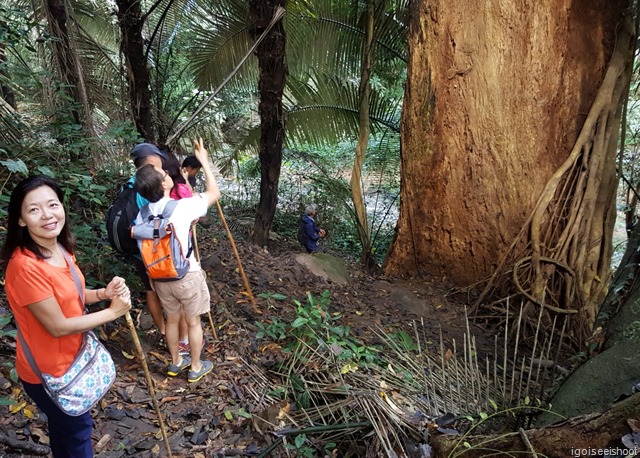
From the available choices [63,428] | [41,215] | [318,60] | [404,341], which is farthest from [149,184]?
[318,60]

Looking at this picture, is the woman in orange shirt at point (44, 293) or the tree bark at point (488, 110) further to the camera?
the tree bark at point (488, 110)

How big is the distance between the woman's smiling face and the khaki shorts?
3.37 feet

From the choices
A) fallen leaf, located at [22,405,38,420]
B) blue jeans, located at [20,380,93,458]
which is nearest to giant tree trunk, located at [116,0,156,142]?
fallen leaf, located at [22,405,38,420]

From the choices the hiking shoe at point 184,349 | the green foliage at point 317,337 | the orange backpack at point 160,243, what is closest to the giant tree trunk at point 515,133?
the green foliage at point 317,337

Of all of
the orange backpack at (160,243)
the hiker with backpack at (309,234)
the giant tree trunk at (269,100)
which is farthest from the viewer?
the hiker with backpack at (309,234)

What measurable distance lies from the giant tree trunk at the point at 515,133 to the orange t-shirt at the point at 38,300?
3.73 m

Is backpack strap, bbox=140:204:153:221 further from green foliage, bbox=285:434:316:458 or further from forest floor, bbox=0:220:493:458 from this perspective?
green foliage, bbox=285:434:316:458

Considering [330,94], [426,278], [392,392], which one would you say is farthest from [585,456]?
[330,94]

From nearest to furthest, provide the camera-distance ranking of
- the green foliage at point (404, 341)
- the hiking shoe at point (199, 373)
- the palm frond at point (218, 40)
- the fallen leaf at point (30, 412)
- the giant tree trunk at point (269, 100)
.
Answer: the fallen leaf at point (30, 412) → the hiking shoe at point (199, 373) → the green foliage at point (404, 341) → the giant tree trunk at point (269, 100) → the palm frond at point (218, 40)

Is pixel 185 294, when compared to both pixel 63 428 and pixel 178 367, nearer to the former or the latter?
pixel 178 367

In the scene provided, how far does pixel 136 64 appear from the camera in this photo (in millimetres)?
5320

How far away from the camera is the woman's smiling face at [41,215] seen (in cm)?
170

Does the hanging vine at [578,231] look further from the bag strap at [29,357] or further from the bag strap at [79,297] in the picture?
the bag strap at [29,357]

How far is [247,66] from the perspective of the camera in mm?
7109
